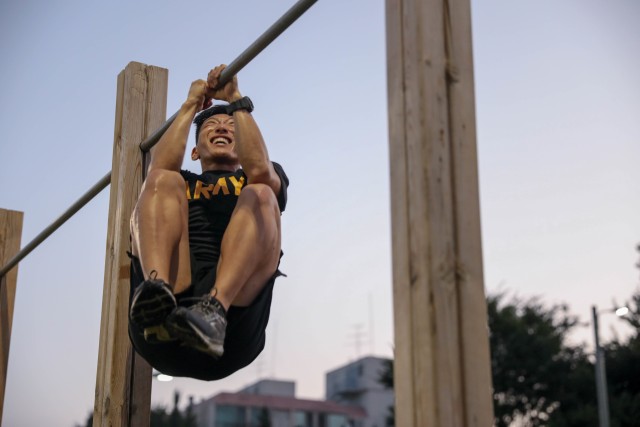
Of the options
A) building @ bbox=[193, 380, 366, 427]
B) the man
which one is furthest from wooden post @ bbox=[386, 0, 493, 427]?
building @ bbox=[193, 380, 366, 427]

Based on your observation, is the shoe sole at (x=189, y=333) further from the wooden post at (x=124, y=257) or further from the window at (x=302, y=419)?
the window at (x=302, y=419)

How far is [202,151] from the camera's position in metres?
3.89

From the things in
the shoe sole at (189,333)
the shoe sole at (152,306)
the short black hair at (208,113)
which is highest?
the short black hair at (208,113)

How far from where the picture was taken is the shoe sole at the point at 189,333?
287 cm

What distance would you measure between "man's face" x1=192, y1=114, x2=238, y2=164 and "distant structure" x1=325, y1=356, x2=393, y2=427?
157 ft

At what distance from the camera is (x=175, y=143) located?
11.4 ft

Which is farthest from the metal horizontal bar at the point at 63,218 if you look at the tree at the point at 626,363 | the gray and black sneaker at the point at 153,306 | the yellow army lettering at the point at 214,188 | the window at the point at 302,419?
the window at the point at 302,419

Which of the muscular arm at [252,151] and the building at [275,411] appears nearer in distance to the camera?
the muscular arm at [252,151]

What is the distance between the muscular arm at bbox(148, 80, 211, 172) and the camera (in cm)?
346

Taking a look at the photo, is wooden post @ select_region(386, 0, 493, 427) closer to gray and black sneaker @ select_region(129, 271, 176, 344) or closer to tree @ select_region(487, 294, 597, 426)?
gray and black sneaker @ select_region(129, 271, 176, 344)

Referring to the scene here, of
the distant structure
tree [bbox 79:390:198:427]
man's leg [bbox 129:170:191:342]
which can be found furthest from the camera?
the distant structure

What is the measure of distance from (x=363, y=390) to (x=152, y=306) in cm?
5274

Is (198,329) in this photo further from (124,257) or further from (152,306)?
(124,257)

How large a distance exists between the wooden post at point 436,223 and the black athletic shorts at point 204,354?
124cm
